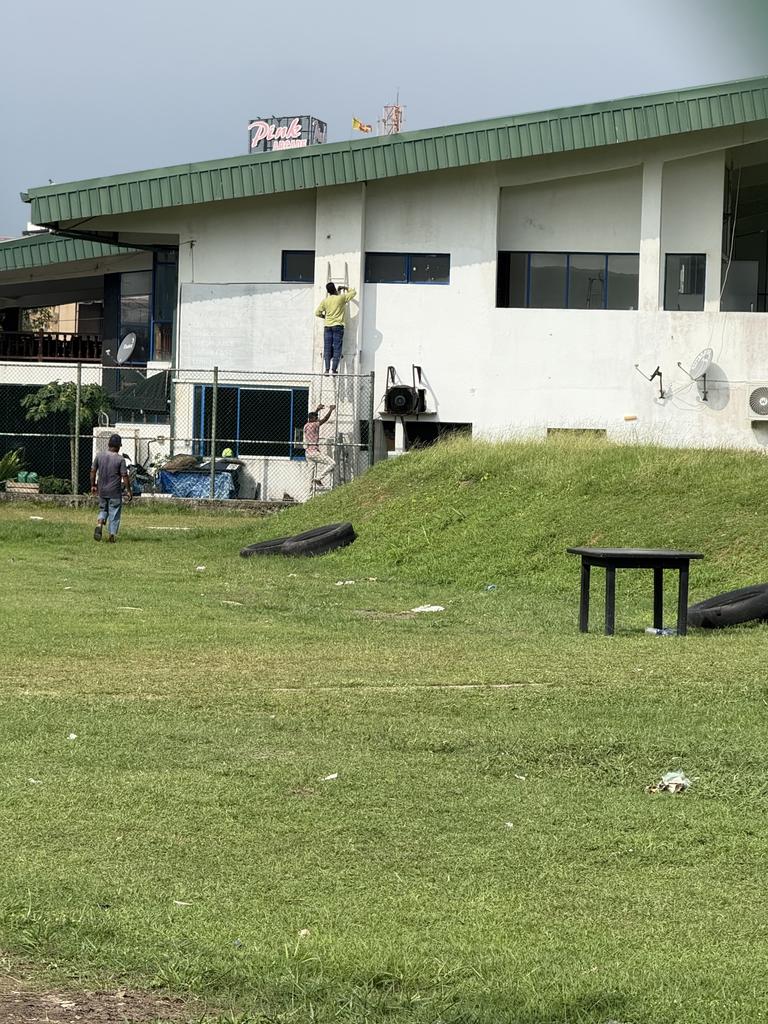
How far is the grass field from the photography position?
495 centimetres

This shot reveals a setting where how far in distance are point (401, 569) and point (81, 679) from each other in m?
10.3

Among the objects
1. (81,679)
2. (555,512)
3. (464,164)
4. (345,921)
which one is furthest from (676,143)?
(345,921)

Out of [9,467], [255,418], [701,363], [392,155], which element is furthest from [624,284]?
[9,467]

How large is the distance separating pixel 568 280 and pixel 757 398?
5130 millimetres

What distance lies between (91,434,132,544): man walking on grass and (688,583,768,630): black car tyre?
11793 millimetres

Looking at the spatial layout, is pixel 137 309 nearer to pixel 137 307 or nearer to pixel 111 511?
pixel 137 307

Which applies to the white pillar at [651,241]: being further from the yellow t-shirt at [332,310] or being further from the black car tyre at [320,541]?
the black car tyre at [320,541]

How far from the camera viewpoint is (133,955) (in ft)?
16.5

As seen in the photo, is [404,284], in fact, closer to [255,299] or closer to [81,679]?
[255,299]

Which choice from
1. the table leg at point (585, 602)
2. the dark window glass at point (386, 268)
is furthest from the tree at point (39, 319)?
the table leg at point (585, 602)

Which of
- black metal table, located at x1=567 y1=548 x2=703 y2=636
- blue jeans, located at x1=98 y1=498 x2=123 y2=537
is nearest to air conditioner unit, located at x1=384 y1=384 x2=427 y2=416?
blue jeans, located at x1=98 y1=498 x2=123 y2=537

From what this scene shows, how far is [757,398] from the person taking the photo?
32.5 meters

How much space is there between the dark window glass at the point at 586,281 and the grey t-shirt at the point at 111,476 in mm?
13551

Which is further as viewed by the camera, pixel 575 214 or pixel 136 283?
pixel 136 283
